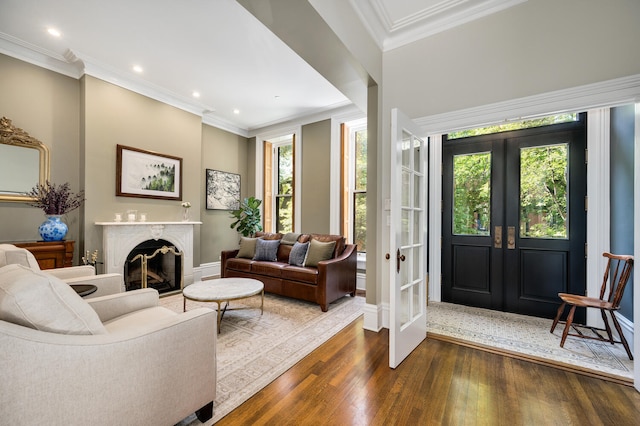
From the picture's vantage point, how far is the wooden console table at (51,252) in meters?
3.05

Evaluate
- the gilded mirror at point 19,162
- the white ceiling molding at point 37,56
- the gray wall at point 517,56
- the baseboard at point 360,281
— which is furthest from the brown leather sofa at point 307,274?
the white ceiling molding at point 37,56

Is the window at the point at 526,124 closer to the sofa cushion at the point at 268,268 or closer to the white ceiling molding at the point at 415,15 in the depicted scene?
the white ceiling molding at the point at 415,15

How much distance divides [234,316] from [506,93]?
3696 mm

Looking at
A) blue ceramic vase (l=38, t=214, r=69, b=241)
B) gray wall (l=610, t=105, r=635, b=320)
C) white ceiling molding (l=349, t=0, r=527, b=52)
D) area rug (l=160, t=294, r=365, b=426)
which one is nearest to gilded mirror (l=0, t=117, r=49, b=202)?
blue ceramic vase (l=38, t=214, r=69, b=241)

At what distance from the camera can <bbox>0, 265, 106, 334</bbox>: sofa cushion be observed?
42.9 inches

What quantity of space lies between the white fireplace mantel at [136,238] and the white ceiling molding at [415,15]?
402 centimetres

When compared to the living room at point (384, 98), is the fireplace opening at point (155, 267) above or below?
below

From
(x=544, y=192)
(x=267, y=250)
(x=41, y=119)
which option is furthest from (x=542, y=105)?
(x=41, y=119)

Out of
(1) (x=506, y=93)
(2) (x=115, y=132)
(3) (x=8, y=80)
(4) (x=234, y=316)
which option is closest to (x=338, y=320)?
(4) (x=234, y=316)

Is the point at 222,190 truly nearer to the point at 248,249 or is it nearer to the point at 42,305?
the point at 248,249

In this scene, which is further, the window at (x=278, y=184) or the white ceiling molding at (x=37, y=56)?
the window at (x=278, y=184)

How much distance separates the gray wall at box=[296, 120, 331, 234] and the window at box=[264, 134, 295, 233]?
2.02ft

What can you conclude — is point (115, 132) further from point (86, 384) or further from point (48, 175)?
point (86, 384)

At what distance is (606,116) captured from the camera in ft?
9.16
